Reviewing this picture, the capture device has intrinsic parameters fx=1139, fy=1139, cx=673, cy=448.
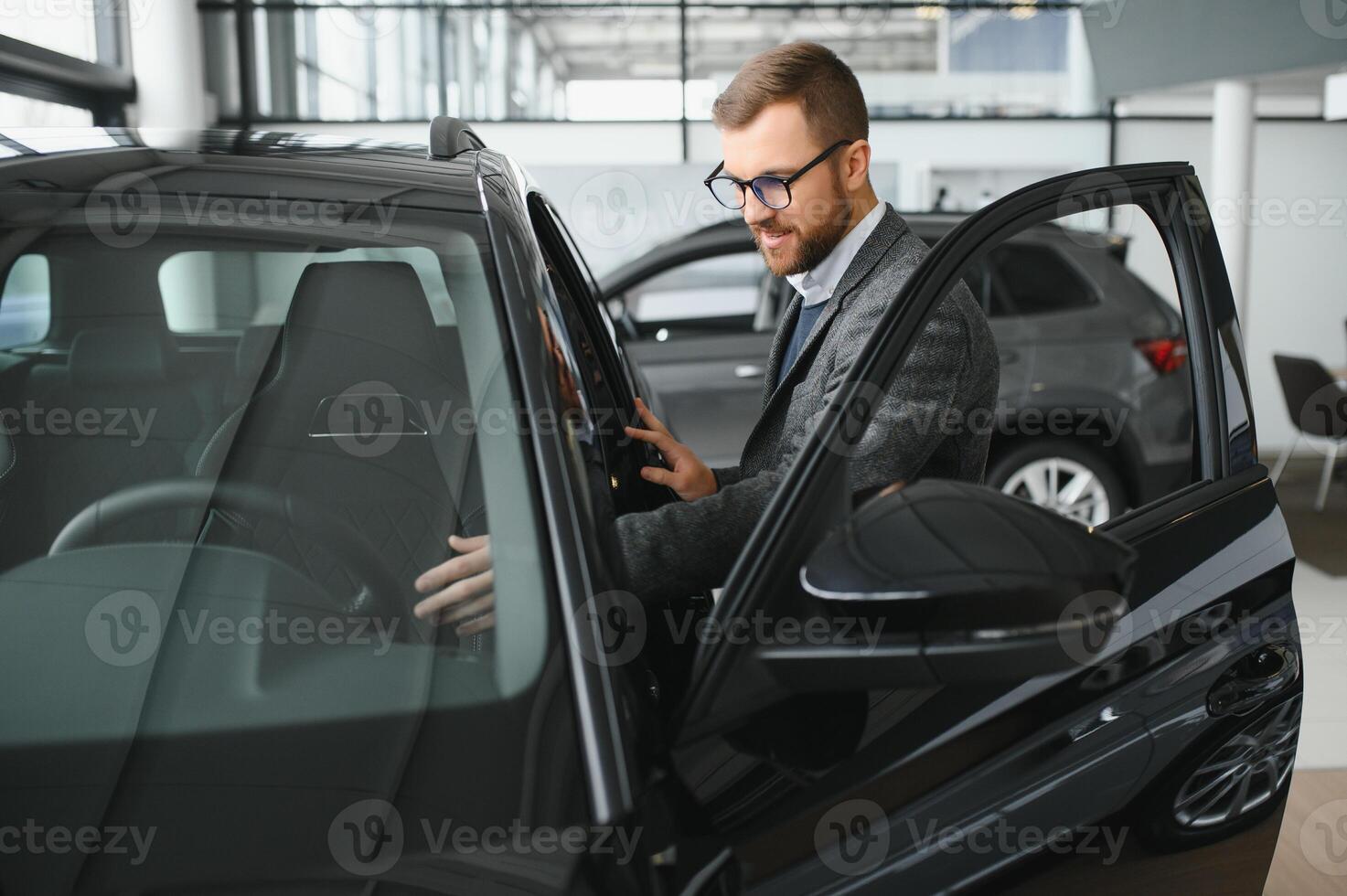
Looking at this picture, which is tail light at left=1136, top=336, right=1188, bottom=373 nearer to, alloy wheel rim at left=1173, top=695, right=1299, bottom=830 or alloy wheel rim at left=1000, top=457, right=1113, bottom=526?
→ alloy wheel rim at left=1000, top=457, right=1113, bottom=526

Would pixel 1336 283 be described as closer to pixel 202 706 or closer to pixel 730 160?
pixel 730 160

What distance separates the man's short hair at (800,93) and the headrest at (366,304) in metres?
0.56

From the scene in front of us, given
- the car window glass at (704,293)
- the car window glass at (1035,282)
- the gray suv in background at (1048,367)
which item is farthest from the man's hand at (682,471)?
the car window glass at (704,293)

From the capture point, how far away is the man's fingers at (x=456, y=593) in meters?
0.96

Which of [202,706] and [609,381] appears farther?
[609,381]

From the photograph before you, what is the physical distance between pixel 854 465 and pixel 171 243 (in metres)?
0.73

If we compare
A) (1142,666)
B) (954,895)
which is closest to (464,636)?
(954,895)

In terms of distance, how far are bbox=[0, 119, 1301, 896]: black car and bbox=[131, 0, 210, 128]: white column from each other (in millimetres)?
6335

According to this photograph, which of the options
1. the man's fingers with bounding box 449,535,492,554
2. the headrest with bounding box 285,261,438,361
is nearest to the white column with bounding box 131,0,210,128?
the headrest with bounding box 285,261,438,361

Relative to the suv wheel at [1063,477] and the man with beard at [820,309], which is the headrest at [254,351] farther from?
the suv wheel at [1063,477]

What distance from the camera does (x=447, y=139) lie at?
1.39 m

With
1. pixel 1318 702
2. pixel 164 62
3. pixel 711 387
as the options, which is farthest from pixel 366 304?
pixel 164 62

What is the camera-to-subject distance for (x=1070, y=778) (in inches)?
42.8

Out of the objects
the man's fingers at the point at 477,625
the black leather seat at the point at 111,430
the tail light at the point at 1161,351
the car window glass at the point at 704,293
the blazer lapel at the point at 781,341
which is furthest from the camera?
the car window glass at the point at 704,293
